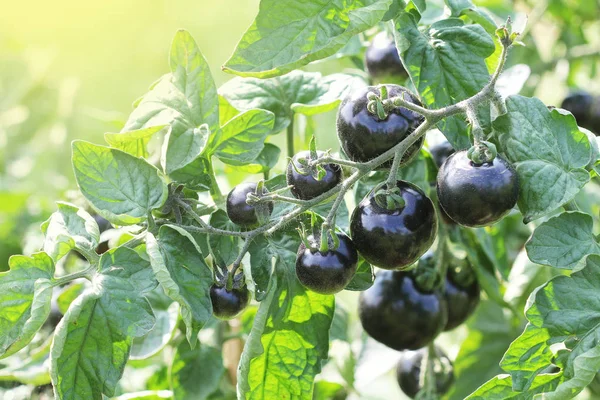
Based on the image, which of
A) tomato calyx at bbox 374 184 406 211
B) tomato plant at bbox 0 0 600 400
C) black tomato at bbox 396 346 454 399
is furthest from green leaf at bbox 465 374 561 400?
black tomato at bbox 396 346 454 399

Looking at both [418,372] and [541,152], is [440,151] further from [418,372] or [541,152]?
[418,372]

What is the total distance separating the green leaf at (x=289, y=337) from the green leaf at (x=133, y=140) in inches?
8.5

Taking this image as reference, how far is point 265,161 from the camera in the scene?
1102mm

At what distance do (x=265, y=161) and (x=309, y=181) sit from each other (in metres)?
0.21

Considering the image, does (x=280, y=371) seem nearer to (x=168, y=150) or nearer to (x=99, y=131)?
(x=168, y=150)

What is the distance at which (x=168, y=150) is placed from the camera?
96 cm

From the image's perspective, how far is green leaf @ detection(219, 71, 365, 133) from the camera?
43.6 inches

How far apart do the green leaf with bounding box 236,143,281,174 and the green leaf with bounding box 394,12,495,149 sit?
27 cm

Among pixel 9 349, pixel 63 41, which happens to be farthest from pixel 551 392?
pixel 63 41

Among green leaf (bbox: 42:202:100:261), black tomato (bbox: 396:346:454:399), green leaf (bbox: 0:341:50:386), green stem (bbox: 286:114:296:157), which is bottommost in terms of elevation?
black tomato (bbox: 396:346:454:399)

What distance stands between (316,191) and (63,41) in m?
3.53

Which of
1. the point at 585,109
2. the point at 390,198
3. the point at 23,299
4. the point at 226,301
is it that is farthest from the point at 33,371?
the point at 585,109

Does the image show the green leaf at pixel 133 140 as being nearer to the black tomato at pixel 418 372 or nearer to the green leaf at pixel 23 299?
the green leaf at pixel 23 299

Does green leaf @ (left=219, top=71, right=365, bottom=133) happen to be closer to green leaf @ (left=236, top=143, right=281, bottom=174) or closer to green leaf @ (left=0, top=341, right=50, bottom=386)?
green leaf @ (left=236, top=143, right=281, bottom=174)
